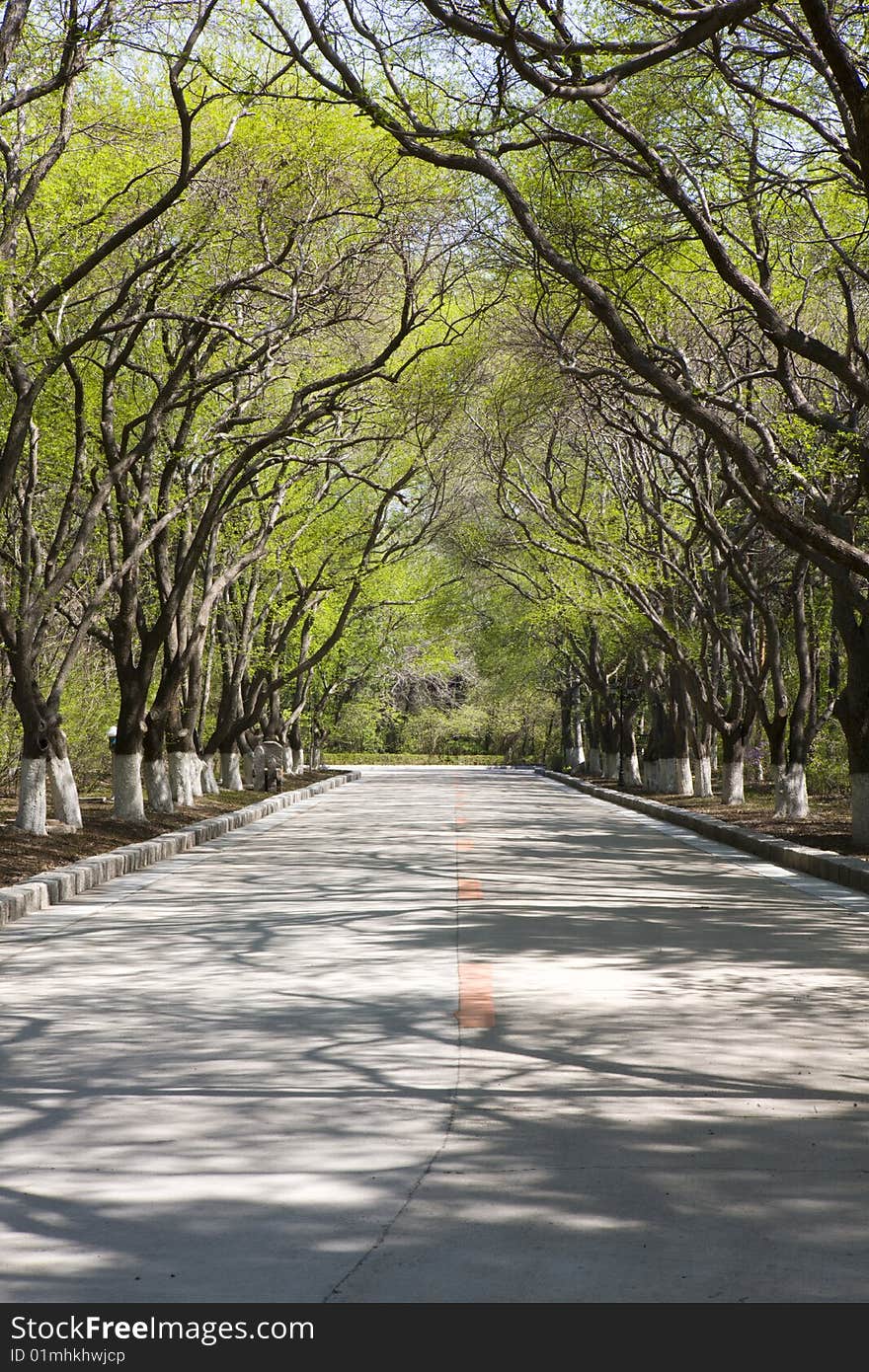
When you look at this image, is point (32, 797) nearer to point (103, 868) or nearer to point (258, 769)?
point (103, 868)

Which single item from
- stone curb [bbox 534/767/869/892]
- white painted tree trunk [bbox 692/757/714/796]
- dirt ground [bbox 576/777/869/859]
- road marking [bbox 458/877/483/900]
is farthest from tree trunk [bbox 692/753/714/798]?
road marking [bbox 458/877/483/900]

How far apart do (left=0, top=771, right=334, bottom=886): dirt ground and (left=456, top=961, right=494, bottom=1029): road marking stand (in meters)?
5.77

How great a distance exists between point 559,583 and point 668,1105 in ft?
111

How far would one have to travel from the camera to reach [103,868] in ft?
54.0

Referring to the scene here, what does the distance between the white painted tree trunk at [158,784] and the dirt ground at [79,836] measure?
0.64 feet

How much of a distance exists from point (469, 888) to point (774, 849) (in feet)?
16.4

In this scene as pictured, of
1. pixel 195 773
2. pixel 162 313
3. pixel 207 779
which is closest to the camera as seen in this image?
pixel 162 313

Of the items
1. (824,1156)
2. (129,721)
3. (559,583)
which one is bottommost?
(824,1156)

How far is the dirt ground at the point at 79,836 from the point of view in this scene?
16034 mm

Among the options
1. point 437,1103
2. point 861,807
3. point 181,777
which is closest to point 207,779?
point 181,777

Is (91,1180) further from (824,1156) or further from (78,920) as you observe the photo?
(78,920)

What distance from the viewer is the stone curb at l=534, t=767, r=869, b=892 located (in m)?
15.6

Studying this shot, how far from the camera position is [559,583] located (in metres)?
39.9
